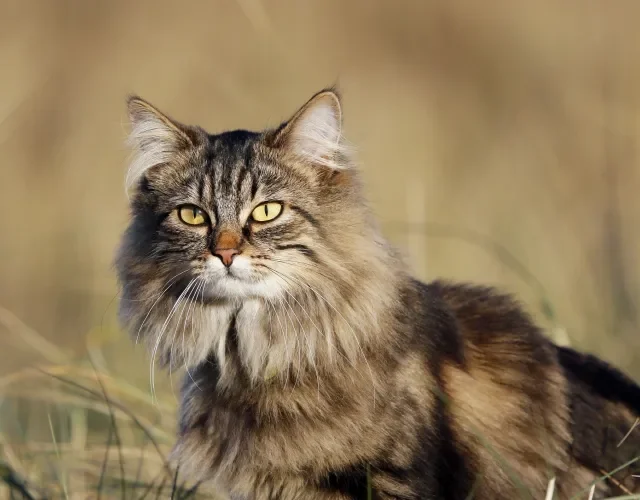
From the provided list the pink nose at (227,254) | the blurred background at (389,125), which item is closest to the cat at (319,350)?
the pink nose at (227,254)

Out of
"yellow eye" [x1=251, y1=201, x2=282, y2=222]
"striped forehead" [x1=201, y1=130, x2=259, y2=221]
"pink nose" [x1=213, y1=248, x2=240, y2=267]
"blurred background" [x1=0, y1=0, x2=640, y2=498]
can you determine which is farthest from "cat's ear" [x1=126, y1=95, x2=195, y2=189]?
"blurred background" [x1=0, y1=0, x2=640, y2=498]

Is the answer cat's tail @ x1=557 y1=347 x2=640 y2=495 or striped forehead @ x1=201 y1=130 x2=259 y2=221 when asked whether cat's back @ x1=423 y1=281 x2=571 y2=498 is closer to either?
cat's tail @ x1=557 y1=347 x2=640 y2=495

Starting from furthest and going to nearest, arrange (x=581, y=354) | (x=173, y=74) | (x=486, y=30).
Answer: (x=486, y=30) → (x=173, y=74) → (x=581, y=354)

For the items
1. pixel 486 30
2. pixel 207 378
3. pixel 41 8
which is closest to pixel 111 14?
pixel 41 8

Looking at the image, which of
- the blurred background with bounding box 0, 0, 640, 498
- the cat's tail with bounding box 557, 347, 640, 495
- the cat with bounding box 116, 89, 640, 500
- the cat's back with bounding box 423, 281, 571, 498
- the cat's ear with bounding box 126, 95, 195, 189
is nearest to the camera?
the cat with bounding box 116, 89, 640, 500

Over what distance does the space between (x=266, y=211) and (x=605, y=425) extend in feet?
4.33

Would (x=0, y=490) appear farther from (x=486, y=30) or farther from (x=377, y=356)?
(x=486, y=30)

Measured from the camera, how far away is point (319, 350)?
311 cm

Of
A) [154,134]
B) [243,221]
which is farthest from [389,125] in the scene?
[243,221]

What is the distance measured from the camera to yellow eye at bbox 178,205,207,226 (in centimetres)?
313

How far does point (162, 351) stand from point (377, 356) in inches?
28.8

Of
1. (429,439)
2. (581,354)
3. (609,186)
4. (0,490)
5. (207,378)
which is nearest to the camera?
(429,439)

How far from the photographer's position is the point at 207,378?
3213 mm

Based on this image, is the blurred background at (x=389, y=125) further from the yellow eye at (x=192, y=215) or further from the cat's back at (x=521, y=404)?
the yellow eye at (x=192, y=215)
